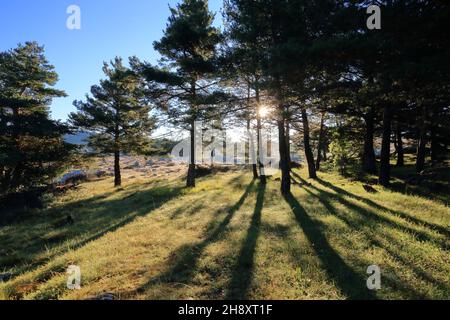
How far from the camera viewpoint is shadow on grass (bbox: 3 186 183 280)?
29.1ft

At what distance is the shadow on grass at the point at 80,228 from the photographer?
8859 millimetres

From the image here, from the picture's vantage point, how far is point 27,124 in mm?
20406

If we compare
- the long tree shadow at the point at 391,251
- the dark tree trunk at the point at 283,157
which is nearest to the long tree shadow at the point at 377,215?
the long tree shadow at the point at 391,251

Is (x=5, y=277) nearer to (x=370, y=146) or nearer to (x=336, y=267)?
(x=336, y=267)

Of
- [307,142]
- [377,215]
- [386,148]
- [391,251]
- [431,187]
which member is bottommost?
[391,251]

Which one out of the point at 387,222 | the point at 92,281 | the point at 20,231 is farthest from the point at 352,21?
the point at 20,231

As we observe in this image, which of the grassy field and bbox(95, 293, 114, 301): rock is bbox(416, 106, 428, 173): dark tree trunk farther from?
bbox(95, 293, 114, 301): rock

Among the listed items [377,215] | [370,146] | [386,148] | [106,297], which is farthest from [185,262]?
[370,146]

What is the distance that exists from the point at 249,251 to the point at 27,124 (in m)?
21.2
